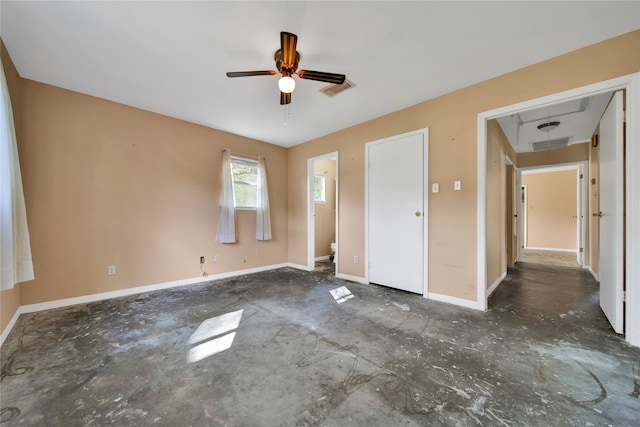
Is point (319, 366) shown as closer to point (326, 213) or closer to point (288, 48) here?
point (288, 48)

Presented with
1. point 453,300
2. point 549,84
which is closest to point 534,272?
point 453,300

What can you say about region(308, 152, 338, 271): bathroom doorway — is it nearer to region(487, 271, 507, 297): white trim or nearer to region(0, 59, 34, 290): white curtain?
region(487, 271, 507, 297): white trim

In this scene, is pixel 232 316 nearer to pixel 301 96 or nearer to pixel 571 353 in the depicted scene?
pixel 301 96

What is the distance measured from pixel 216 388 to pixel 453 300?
259 cm

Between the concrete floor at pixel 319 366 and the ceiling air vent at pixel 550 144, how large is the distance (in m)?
3.16

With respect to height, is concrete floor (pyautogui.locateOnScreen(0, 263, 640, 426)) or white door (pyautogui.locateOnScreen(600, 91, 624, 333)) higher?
white door (pyautogui.locateOnScreen(600, 91, 624, 333))

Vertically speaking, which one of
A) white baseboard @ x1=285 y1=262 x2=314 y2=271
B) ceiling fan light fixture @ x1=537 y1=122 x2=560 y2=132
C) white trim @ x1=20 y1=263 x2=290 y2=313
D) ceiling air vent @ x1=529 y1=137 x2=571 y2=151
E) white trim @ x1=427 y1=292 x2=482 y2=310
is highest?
ceiling fan light fixture @ x1=537 y1=122 x2=560 y2=132

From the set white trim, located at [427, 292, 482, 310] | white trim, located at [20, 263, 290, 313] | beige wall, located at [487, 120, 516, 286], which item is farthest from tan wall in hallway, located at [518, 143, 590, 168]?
white trim, located at [20, 263, 290, 313]

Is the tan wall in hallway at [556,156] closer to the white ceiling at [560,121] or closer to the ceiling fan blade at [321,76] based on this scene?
the white ceiling at [560,121]

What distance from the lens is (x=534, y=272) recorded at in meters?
4.36

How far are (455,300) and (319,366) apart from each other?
1961 millimetres

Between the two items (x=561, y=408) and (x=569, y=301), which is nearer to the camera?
(x=561, y=408)

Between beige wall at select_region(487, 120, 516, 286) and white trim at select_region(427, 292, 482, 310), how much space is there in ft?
2.06

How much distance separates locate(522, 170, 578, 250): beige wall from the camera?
676 cm
